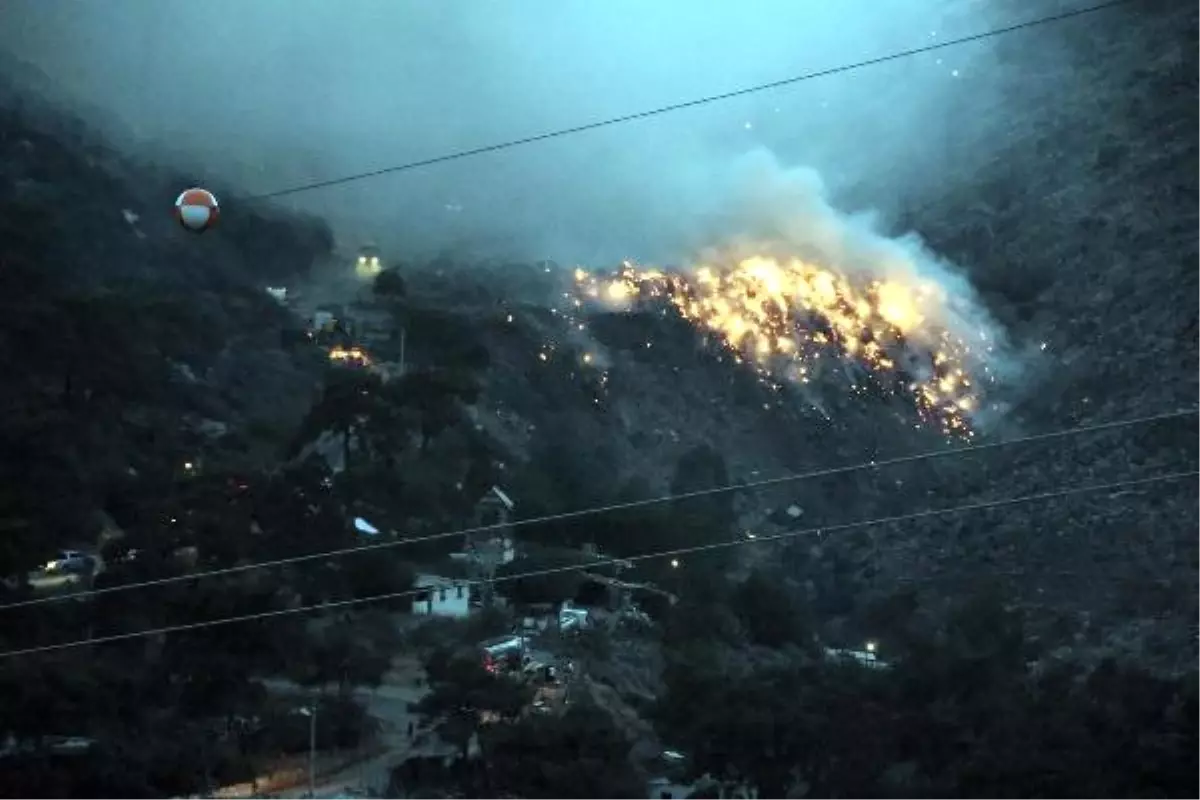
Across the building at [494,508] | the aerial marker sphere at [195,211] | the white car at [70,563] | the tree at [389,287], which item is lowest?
the white car at [70,563]

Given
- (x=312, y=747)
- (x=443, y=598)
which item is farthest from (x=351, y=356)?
(x=312, y=747)

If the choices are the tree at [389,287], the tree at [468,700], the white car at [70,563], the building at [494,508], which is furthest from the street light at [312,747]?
the tree at [389,287]

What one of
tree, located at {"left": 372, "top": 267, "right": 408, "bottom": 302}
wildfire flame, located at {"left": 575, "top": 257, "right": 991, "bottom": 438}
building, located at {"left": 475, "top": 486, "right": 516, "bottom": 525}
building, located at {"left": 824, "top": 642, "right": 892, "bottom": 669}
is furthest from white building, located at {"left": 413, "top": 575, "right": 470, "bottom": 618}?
wildfire flame, located at {"left": 575, "top": 257, "right": 991, "bottom": 438}

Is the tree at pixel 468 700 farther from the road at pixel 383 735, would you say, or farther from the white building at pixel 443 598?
the white building at pixel 443 598

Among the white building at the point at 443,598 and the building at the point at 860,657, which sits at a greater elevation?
the white building at the point at 443,598

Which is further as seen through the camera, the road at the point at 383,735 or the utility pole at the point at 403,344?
the utility pole at the point at 403,344

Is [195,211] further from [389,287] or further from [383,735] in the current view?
[389,287]

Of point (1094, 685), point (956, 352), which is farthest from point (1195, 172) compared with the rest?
point (1094, 685)

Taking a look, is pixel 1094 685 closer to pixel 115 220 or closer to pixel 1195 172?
pixel 115 220
